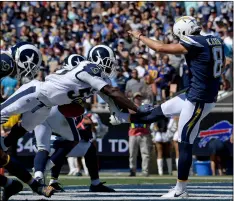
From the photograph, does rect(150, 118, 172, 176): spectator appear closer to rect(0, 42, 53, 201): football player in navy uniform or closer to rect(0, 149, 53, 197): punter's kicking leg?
rect(0, 42, 53, 201): football player in navy uniform

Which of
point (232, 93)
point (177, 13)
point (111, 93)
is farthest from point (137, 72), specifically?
point (111, 93)

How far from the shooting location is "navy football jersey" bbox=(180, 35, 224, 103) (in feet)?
30.7

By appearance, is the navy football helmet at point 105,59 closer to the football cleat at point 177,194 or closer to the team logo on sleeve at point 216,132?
the football cleat at point 177,194

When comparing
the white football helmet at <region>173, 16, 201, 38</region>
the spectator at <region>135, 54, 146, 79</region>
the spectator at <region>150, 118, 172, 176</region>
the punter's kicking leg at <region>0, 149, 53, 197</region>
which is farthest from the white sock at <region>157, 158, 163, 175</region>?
the punter's kicking leg at <region>0, 149, 53, 197</region>

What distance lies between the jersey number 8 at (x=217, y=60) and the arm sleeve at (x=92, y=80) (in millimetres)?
1346

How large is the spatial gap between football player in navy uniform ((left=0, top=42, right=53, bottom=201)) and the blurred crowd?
23.9ft

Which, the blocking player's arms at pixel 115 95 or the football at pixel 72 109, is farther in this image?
the football at pixel 72 109

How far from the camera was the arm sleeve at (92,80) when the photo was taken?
8.88m

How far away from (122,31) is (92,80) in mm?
11550


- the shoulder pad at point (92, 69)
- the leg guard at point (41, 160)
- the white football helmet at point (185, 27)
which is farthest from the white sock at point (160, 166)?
the shoulder pad at point (92, 69)

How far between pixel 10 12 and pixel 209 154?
7.60m

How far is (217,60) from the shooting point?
9.46 m

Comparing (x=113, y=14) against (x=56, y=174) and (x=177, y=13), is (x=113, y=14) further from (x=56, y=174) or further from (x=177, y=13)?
(x=56, y=174)

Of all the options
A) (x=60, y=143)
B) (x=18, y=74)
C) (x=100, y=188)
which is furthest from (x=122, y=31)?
(x=18, y=74)
